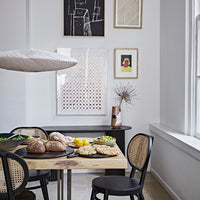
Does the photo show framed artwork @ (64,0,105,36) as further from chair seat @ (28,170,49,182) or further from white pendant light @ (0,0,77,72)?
chair seat @ (28,170,49,182)

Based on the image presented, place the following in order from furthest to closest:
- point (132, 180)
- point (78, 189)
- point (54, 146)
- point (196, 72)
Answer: point (78, 189), point (196, 72), point (132, 180), point (54, 146)

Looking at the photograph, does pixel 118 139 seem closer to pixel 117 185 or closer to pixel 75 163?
pixel 117 185

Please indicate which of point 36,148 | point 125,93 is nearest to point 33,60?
point 36,148

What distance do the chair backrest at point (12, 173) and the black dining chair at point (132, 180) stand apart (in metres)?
0.65

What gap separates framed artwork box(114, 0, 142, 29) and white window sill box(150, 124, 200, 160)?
1.69 meters

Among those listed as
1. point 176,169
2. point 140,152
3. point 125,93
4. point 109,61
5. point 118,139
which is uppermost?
point 109,61

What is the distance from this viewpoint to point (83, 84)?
14.4ft

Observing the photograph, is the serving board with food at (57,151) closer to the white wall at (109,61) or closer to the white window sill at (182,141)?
the white window sill at (182,141)

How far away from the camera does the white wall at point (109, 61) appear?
4.36 meters

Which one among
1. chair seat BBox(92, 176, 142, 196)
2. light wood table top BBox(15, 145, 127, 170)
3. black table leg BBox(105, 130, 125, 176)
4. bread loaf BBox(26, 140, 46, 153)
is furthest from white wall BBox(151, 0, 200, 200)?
bread loaf BBox(26, 140, 46, 153)

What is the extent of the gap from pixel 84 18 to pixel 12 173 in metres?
2.98

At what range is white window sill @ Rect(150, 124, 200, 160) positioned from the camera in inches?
104

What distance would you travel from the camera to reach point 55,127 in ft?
13.9

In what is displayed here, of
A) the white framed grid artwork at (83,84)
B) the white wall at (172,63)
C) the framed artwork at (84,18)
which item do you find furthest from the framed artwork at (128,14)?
the white framed grid artwork at (83,84)
